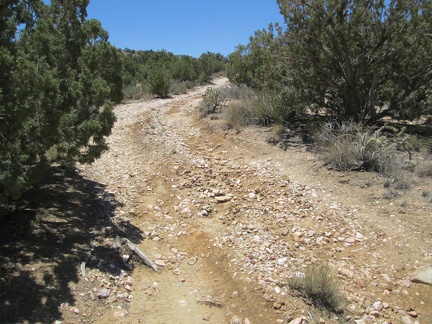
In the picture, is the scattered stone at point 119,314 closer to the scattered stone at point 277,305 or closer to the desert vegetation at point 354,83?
the scattered stone at point 277,305

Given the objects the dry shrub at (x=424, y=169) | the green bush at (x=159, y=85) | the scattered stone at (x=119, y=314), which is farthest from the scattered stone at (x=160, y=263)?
the green bush at (x=159, y=85)

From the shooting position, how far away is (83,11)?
568cm

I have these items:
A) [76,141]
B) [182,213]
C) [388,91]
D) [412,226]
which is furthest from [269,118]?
[76,141]

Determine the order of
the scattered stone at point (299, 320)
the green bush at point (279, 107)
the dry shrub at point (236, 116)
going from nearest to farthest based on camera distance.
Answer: the scattered stone at point (299, 320) < the green bush at point (279, 107) < the dry shrub at point (236, 116)

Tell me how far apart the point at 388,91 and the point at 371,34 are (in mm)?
1586

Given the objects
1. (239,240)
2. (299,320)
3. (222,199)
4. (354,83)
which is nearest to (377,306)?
(299,320)

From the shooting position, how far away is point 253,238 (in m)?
5.04

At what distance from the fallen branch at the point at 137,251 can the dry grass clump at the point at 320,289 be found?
68.3 inches

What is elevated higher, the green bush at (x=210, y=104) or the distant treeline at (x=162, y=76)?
the distant treeline at (x=162, y=76)

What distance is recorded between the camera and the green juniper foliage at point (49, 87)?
3.63m

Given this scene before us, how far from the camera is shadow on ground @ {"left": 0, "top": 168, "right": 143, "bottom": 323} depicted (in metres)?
3.63

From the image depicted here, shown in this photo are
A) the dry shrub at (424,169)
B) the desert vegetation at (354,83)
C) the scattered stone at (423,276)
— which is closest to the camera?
the scattered stone at (423,276)

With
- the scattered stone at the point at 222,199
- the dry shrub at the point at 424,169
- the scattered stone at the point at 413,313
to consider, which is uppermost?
the dry shrub at the point at 424,169

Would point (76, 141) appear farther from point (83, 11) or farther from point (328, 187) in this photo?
point (328, 187)
